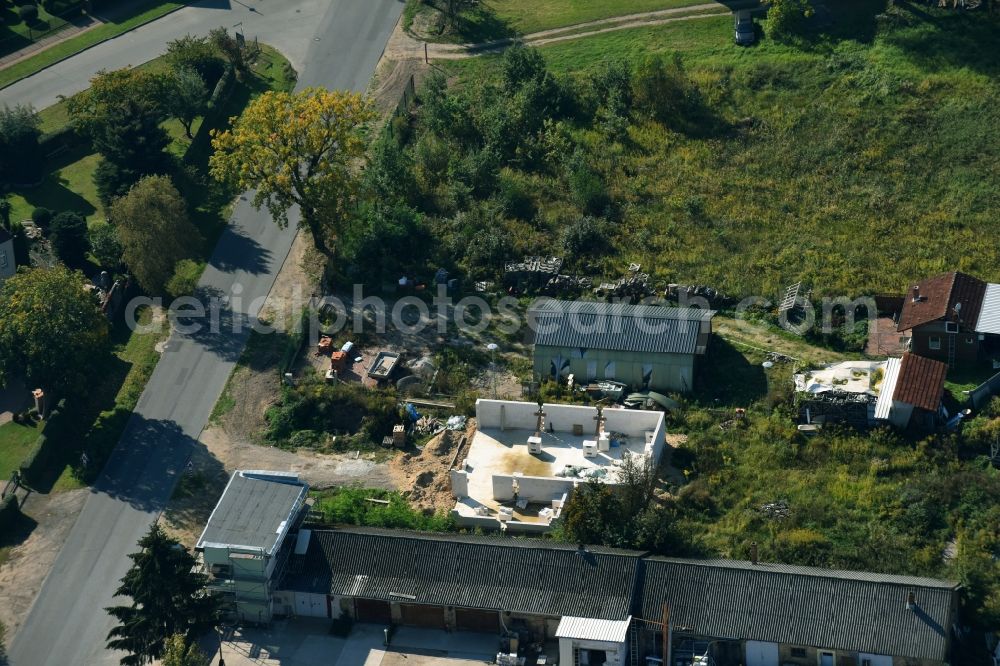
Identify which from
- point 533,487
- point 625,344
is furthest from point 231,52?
point 533,487

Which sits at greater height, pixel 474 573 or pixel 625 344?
pixel 625 344

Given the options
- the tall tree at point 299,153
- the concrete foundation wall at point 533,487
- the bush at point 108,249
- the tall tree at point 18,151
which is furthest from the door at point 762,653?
the tall tree at point 18,151

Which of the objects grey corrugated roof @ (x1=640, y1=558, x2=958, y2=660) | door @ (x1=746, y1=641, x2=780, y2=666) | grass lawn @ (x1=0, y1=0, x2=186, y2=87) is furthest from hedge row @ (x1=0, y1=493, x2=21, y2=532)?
grass lawn @ (x1=0, y1=0, x2=186, y2=87)

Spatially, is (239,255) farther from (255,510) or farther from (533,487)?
(533,487)

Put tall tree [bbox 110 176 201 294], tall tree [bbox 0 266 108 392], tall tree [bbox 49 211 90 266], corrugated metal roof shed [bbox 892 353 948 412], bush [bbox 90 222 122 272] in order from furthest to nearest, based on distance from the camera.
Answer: tall tree [bbox 49 211 90 266] → bush [bbox 90 222 122 272] → tall tree [bbox 110 176 201 294] → tall tree [bbox 0 266 108 392] → corrugated metal roof shed [bbox 892 353 948 412]

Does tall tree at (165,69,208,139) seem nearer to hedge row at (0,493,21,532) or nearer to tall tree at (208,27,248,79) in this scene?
tall tree at (208,27,248,79)

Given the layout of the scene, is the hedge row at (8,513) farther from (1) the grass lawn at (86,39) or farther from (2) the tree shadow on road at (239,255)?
(1) the grass lawn at (86,39)

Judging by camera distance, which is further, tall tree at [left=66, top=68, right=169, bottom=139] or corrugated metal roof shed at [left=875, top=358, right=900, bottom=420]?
tall tree at [left=66, top=68, right=169, bottom=139]
